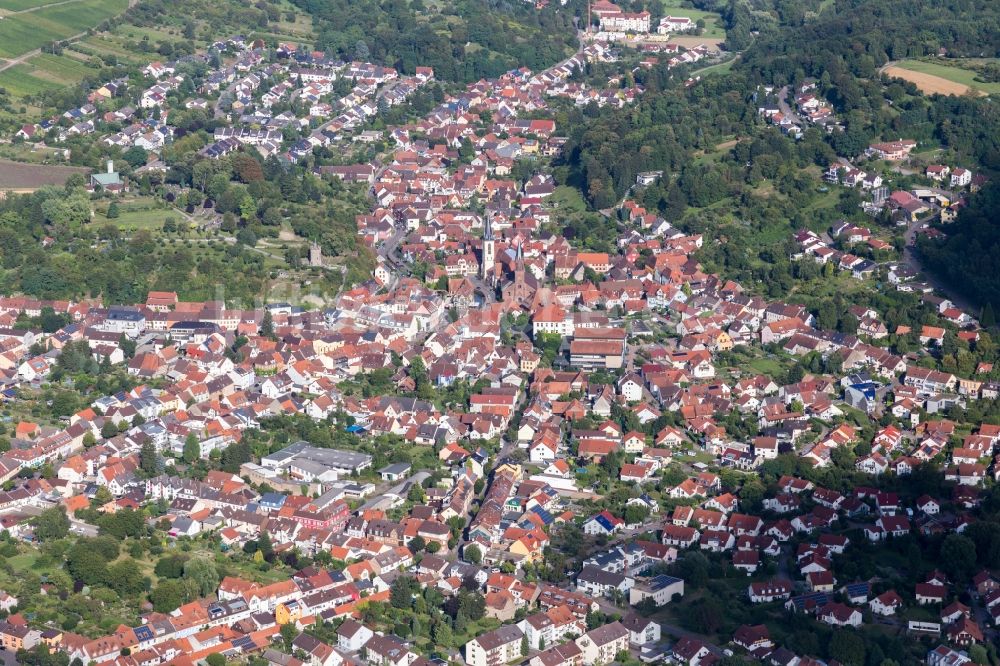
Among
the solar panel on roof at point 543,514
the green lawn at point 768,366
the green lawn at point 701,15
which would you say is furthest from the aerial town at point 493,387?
the green lawn at point 701,15

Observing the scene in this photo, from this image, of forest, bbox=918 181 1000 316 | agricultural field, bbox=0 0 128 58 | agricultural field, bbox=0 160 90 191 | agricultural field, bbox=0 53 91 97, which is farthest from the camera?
agricultural field, bbox=0 0 128 58

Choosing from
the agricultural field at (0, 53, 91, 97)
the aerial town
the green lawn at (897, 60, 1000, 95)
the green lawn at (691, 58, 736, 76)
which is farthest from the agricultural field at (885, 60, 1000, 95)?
the agricultural field at (0, 53, 91, 97)

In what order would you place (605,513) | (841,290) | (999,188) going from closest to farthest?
(605,513), (841,290), (999,188)

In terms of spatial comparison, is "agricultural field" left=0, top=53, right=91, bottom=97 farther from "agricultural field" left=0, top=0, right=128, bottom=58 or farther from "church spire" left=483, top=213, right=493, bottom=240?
"church spire" left=483, top=213, right=493, bottom=240

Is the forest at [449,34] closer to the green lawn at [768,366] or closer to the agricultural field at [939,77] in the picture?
the agricultural field at [939,77]

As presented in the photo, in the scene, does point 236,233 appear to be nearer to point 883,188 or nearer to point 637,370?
point 637,370

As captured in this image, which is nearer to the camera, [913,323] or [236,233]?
[913,323]

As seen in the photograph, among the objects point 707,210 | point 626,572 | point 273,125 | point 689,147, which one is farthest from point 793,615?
point 273,125
